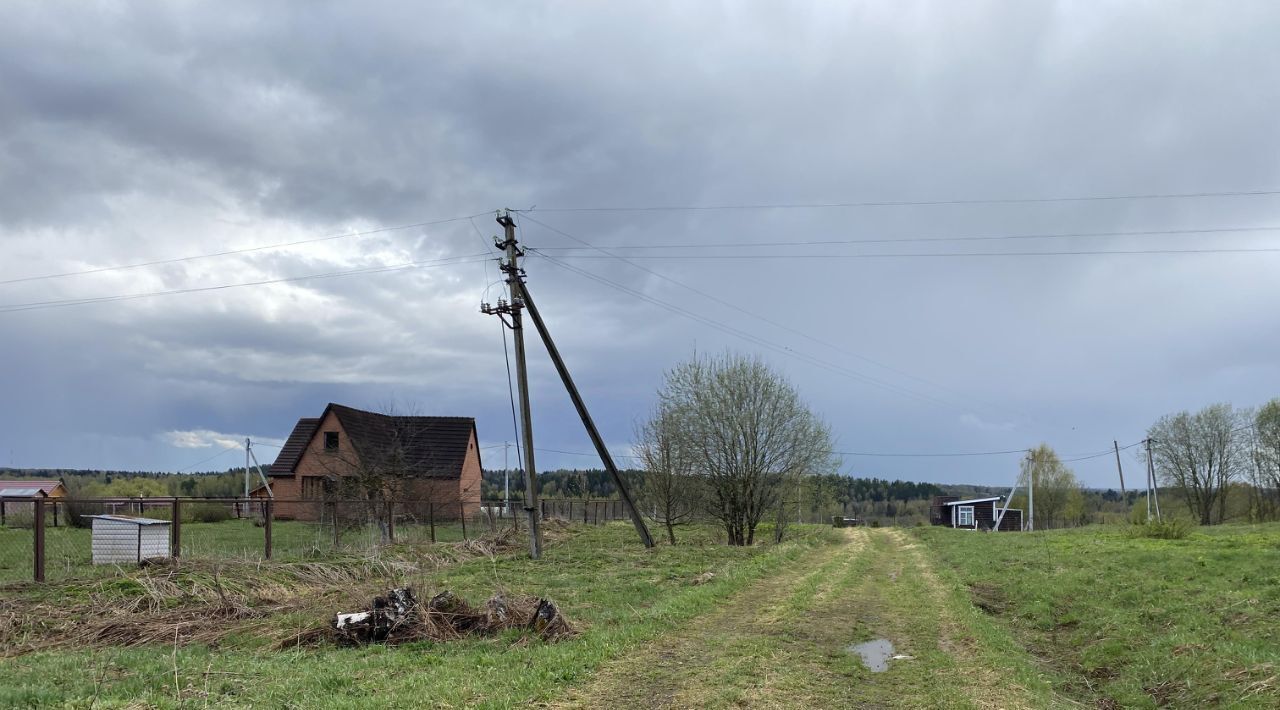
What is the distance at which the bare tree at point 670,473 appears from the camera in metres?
31.0

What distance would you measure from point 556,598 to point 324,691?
643 centimetres

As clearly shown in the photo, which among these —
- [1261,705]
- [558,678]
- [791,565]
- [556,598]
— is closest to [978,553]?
[791,565]

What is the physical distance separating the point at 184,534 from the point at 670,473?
55.3 ft

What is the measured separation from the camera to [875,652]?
9406 millimetres

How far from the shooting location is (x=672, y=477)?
3098 centimetres

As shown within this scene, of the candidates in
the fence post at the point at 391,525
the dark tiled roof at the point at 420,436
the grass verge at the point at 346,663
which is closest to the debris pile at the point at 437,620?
the grass verge at the point at 346,663

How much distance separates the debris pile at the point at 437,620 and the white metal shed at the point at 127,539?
824 cm

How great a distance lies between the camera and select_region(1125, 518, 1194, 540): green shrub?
26.9 m

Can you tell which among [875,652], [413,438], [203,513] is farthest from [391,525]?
[413,438]

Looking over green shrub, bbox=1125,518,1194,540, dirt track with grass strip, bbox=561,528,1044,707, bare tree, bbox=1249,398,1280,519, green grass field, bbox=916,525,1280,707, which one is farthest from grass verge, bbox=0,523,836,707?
bare tree, bbox=1249,398,1280,519

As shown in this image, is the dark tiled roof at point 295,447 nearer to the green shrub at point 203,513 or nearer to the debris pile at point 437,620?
the green shrub at point 203,513

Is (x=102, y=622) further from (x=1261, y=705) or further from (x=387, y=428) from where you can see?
(x=387, y=428)

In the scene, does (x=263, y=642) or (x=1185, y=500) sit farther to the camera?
(x=1185, y=500)

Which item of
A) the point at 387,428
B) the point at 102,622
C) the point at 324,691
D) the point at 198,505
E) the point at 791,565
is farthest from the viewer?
the point at 387,428
